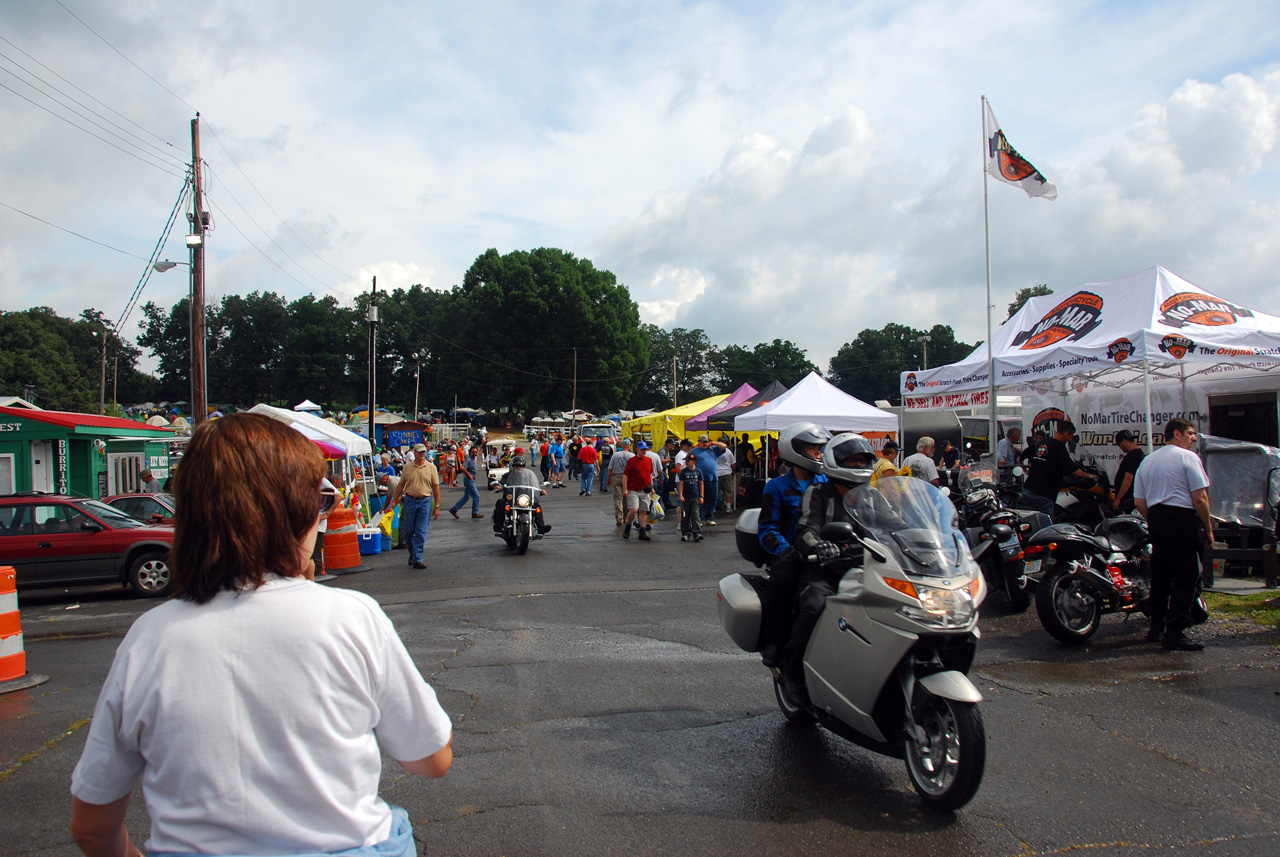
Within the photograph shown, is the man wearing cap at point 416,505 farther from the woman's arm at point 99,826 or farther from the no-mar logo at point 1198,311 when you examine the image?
the woman's arm at point 99,826

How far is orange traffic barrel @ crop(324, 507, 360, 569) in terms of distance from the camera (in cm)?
1252

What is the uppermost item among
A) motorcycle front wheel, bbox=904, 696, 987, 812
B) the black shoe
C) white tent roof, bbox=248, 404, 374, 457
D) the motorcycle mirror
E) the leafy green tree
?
the leafy green tree

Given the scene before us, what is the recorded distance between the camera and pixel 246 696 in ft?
5.11

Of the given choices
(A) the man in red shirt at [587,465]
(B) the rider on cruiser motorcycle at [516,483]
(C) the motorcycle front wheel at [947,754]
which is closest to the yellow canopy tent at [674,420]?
(A) the man in red shirt at [587,465]

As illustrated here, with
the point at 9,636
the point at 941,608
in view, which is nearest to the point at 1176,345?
the point at 941,608

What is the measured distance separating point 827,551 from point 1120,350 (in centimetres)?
930

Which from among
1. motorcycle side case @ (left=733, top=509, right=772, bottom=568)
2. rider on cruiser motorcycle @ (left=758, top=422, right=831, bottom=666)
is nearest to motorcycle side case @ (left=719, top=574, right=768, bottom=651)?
rider on cruiser motorcycle @ (left=758, top=422, right=831, bottom=666)

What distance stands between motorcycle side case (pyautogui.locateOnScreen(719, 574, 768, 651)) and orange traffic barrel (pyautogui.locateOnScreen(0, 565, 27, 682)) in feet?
19.1

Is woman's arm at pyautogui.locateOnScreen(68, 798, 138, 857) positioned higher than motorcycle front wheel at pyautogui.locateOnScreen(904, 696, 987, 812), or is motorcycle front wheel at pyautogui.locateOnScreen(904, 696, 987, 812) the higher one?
woman's arm at pyautogui.locateOnScreen(68, 798, 138, 857)

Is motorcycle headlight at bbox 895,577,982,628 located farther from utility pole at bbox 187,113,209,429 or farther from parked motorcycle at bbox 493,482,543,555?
utility pole at bbox 187,113,209,429

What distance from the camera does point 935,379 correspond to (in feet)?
54.7

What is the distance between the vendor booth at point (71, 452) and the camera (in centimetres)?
1797

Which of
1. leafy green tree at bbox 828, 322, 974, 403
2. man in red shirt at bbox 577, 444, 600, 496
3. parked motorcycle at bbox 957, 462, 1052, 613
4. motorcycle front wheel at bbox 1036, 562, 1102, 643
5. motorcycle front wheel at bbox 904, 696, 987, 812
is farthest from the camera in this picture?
leafy green tree at bbox 828, 322, 974, 403

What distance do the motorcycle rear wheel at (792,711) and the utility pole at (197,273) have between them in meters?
18.0
